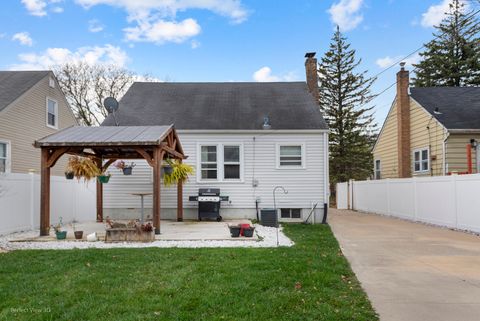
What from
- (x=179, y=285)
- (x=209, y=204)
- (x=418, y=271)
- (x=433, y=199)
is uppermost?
(x=433, y=199)

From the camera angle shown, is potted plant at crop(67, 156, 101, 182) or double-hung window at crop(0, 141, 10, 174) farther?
double-hung window at crop(0, 141, 10, 174)

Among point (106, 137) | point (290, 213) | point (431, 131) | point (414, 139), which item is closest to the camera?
point (106, 137)

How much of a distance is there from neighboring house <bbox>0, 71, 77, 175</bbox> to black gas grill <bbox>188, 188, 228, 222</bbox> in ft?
21.4

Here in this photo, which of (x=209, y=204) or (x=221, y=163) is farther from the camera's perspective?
(x=221, y=163)

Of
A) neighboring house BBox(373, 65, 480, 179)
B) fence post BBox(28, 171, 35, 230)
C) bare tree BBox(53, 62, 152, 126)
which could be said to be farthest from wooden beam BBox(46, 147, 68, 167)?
bare tree BBox(53, 62, 152, 126)

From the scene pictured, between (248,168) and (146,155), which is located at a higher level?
(146,155)

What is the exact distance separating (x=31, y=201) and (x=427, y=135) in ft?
48.6

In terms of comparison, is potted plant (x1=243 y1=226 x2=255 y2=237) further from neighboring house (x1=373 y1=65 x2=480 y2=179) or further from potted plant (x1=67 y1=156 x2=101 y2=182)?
neighboring house (x1=373 y1=65 x2=480 y2=179)

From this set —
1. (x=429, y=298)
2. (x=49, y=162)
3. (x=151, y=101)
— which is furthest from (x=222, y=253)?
(x=151, y=101)

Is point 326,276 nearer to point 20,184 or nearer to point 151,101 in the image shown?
point 20,184

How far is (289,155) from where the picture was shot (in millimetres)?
13461

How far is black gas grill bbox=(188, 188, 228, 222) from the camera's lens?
41.5ft

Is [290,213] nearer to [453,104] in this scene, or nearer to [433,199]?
[433,199]

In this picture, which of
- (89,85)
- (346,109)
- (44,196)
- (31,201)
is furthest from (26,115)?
(346,109)
